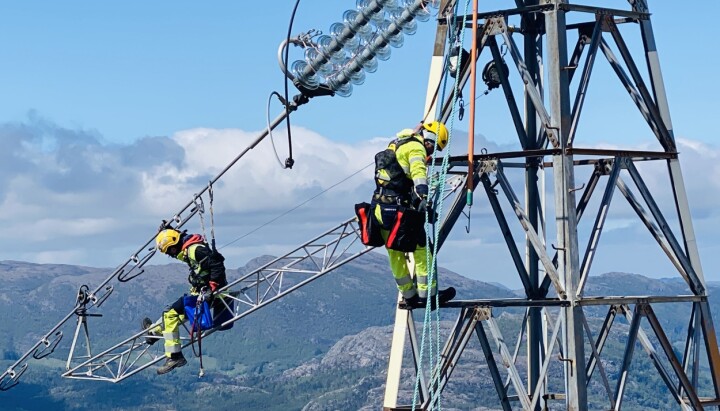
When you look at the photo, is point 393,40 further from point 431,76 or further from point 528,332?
point 528,332

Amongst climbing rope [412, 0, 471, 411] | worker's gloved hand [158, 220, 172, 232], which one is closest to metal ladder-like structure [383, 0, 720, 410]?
climbing rope [412, 0, 471, 411]

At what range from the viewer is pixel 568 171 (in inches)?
784

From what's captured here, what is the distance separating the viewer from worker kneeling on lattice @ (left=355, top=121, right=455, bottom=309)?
1925 cm

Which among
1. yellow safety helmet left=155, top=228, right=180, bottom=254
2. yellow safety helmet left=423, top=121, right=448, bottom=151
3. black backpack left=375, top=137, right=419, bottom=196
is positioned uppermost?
yellow safety helmet left=423, top=121, right=448, bottom=151

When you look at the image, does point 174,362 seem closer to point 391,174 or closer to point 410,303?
point 410,303

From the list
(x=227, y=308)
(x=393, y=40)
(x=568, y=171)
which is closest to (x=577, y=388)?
(x=568, y=171)

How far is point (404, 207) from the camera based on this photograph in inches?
770

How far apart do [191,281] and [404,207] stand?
8.80 meters

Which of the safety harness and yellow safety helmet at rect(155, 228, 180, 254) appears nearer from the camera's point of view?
the safety harness

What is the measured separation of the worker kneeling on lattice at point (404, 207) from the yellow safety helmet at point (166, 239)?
8.27 metres

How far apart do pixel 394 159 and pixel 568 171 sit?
2.87 meters

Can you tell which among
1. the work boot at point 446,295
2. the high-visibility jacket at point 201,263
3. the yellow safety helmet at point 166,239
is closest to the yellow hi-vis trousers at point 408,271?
the work boot at point 446,295

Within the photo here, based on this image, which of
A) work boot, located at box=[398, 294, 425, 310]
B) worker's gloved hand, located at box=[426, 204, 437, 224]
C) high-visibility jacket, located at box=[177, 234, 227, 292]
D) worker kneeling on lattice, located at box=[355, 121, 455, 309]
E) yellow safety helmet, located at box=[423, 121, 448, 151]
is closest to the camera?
worker kneeling on lattice, located at box=[355, 121, 455, 309]

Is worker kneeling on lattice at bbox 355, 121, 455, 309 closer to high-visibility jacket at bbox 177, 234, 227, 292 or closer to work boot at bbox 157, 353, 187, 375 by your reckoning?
high-visibility jacket at bbox 177, 234, 227, 292
